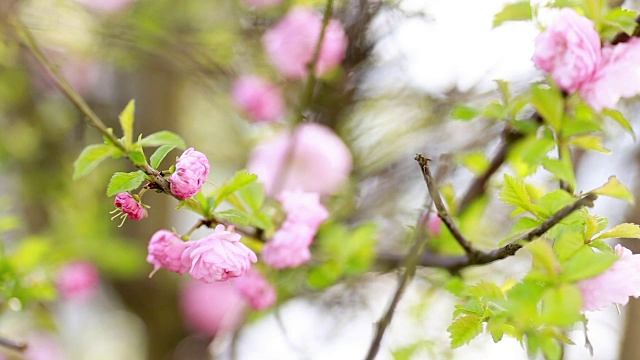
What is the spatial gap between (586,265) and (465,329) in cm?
10

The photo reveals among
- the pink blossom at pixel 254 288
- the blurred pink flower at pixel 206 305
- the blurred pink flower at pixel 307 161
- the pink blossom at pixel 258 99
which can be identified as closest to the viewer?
the pink blossom at pixel 254 288

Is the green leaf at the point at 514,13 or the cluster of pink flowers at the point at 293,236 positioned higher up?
the green leaf at the point at 514,13

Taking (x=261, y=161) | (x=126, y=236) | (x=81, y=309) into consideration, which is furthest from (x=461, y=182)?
(x=81, y=309)

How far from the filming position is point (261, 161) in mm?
831

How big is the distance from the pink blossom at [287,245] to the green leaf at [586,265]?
9.1 inches

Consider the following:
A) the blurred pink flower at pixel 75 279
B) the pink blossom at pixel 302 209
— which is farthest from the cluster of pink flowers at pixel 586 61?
the blurred pink flower at pixel 75 279

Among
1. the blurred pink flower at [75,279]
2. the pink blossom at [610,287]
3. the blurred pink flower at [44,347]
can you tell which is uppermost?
the pink blossom at [610,287]

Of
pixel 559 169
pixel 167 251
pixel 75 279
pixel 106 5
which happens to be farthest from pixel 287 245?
pixel 106 5

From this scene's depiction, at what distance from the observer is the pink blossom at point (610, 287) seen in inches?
15.7

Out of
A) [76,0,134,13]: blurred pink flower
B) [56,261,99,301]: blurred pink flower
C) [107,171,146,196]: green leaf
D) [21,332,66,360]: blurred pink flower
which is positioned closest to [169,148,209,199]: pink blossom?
[107,171,146,196]: green leaf

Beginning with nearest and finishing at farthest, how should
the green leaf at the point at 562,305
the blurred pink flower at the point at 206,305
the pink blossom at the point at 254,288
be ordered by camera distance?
the green leaf at the point at 562,305
the pink blossom at the point at 254,288
the blurred pink flower at the point at 206,305

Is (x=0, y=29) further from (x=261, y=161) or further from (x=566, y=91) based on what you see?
(x=566, y=91)

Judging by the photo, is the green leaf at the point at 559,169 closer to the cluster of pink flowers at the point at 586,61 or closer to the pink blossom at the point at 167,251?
the cluster of pink flowers at the point at 586,61

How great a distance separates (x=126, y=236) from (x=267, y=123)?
0.54 meters
